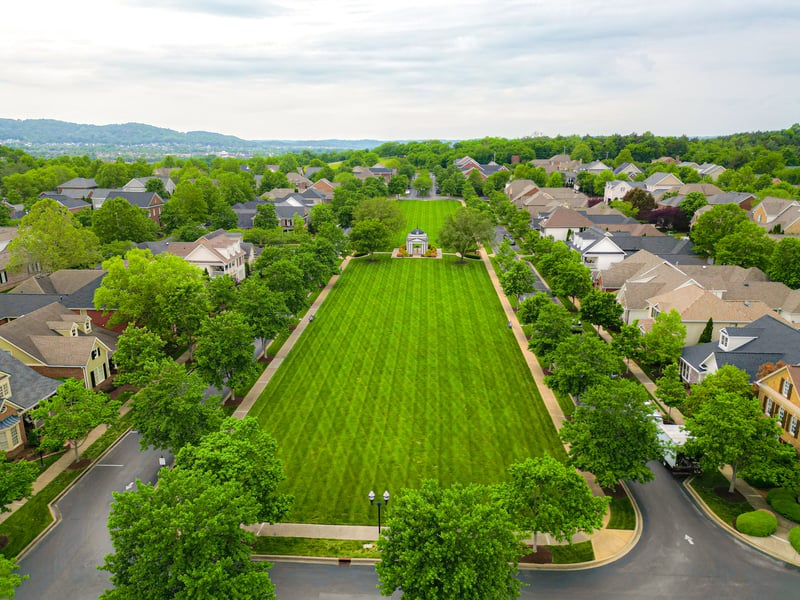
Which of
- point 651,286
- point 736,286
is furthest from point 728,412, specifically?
point 736,286

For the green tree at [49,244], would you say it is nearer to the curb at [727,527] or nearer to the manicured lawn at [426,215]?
the manicured lawn at [426,215]

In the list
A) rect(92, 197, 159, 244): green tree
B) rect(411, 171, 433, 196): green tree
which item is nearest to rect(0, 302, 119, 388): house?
rect(92, 197, 159, 244): green tree

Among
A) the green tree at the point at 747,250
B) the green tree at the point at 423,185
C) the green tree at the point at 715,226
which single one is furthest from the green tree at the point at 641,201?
the green tree at the point at 423,185

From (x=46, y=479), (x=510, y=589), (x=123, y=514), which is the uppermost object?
(x=123, y=514)

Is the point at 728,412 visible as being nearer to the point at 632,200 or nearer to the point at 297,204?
the point at 632,200

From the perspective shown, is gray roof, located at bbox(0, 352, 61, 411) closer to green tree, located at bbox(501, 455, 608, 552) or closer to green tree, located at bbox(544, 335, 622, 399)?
green tree, located at bbox(501, 455, 608, 552)

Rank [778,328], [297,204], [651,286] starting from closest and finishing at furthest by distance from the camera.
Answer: [778,328]
[651,286]
[297,204]
